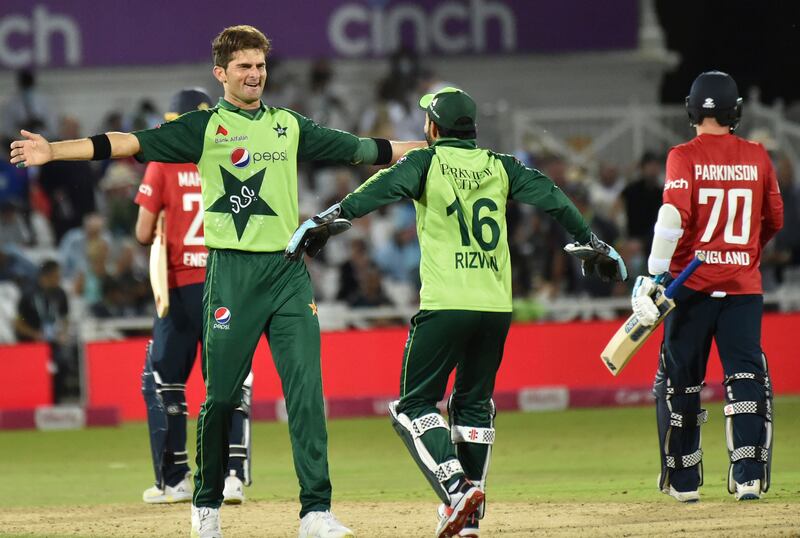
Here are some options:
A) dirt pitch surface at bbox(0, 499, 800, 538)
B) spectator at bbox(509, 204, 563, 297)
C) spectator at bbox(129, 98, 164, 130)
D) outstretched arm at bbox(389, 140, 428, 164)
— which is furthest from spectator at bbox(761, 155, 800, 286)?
outstretched arm at bbox(389, 140, 428, 164)

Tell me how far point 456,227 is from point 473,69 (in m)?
15.8

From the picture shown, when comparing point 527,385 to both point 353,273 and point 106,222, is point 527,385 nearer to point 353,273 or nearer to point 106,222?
point 353,273

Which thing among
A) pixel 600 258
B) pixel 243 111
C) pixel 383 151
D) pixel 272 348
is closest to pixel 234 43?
pixel 243 111

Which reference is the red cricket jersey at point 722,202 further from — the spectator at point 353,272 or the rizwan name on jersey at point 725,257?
the spectator at point 353,272

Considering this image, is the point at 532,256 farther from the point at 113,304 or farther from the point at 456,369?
the point at 456,369

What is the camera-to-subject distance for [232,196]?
798cm

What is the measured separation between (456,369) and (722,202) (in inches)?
93.8

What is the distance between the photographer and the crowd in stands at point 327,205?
60.2 feet

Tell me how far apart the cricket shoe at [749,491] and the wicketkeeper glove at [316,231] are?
3202mm

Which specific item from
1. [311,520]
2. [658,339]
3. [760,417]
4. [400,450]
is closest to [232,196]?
[311,520]

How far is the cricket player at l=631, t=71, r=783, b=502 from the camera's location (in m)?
9.32

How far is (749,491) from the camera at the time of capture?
9.22m

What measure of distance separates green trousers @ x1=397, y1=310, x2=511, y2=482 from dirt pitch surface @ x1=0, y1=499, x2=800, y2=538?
26.7 inches

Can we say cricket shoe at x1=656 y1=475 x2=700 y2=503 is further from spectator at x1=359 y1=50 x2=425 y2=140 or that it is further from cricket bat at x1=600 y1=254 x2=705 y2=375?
spectator at x1=359 y1=50 x2=425 y2=140
